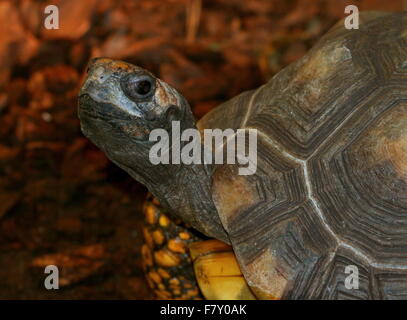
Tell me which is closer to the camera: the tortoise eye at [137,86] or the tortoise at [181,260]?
the tortoise eye at [137,86]

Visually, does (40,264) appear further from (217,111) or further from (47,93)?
(47,93)

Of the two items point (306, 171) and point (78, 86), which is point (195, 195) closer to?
point (306, 171)

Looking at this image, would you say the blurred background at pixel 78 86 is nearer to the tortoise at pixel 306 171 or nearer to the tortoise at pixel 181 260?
the tortoise at pixel 181 260

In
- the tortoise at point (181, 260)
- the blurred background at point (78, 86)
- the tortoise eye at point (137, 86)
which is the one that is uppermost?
the blurred background at point (78, 86)

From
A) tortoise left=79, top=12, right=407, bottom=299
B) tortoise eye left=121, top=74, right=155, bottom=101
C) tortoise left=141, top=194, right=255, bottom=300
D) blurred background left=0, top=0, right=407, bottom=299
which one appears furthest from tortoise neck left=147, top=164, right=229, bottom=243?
blurred background left=0, top=0, right=407, bottom=299

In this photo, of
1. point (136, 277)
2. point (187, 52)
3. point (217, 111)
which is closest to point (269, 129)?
point (217, 111)

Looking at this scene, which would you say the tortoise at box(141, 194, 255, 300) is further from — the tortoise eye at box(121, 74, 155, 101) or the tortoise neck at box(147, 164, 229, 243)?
the tortoise eye at box(121, 74, 155, 101)

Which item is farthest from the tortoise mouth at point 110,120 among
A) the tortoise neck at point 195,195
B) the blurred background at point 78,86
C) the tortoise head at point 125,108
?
the blurred background at point 78,86

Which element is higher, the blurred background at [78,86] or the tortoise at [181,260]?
the blurred background at [78,86]
